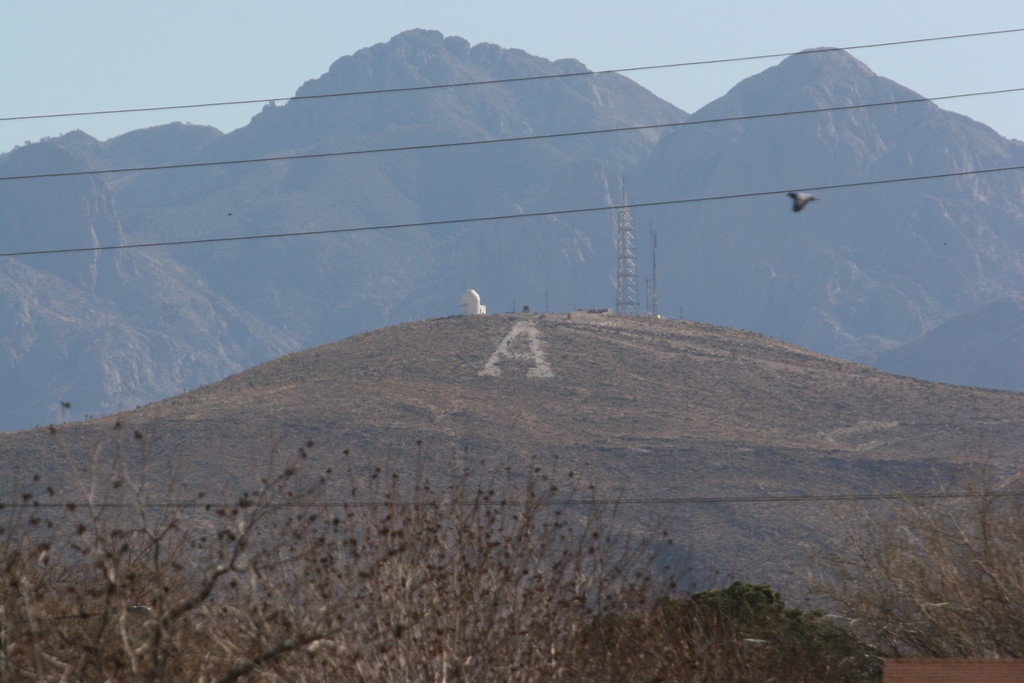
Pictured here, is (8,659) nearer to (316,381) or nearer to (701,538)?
(701,538)

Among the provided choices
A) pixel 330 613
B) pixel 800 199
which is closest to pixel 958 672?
pixel 330 613

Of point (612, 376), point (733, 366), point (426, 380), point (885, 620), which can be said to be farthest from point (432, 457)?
point (885, 620)

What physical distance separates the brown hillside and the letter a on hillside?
204 millimetres

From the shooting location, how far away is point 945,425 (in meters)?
90.0

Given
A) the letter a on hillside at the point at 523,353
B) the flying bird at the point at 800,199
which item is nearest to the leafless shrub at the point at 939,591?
the flying bird at the point at 800,199

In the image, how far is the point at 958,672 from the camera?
1559cm

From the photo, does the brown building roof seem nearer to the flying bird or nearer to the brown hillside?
→ the flying bird

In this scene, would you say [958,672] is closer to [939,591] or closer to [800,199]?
[939,591]

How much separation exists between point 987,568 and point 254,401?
238 feet

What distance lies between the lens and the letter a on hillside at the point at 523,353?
98875 mm

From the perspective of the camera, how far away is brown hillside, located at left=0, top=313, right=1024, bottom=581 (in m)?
75.3

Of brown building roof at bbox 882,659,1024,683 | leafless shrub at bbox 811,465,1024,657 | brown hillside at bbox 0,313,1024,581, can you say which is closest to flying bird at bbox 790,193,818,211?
leafless shrub at bbox 811,465,1024,657

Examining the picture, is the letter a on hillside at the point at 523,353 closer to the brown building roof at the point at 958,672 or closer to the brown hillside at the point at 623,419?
the brown hillside at the point at 623,419

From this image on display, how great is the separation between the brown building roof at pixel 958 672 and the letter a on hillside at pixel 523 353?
268 feet
